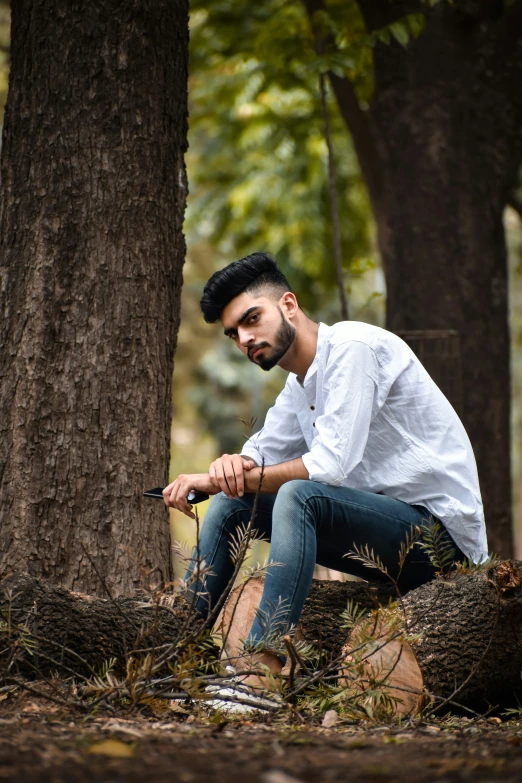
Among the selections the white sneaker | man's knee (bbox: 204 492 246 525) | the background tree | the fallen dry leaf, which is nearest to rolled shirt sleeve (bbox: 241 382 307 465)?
man's knee (bbox: 204 492 246 525)

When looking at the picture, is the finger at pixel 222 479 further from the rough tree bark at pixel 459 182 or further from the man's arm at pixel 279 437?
the rough tree bark at pixel 459 182

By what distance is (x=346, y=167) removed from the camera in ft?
35.4

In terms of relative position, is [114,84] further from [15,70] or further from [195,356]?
[195,356]

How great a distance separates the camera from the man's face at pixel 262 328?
138 inches

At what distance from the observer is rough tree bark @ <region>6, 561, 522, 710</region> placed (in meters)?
2.71

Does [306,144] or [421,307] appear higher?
[306,144]

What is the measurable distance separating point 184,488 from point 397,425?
2.92ft

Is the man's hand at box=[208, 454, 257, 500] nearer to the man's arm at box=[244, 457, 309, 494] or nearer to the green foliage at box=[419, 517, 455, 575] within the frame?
the man's arm at box=[244, 457, 309, 494]

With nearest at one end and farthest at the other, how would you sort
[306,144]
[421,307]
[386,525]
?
[386,525] → [421,307] → [306,144]

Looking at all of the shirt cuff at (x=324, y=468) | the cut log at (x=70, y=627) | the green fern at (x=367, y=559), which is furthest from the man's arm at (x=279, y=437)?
the cut log at (x=70, y=627)

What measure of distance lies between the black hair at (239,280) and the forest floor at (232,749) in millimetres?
1651

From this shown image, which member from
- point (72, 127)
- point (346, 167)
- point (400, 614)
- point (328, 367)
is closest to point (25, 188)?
point (72, 127)

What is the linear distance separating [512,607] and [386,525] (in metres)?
0.54

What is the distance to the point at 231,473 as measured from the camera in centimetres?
320
